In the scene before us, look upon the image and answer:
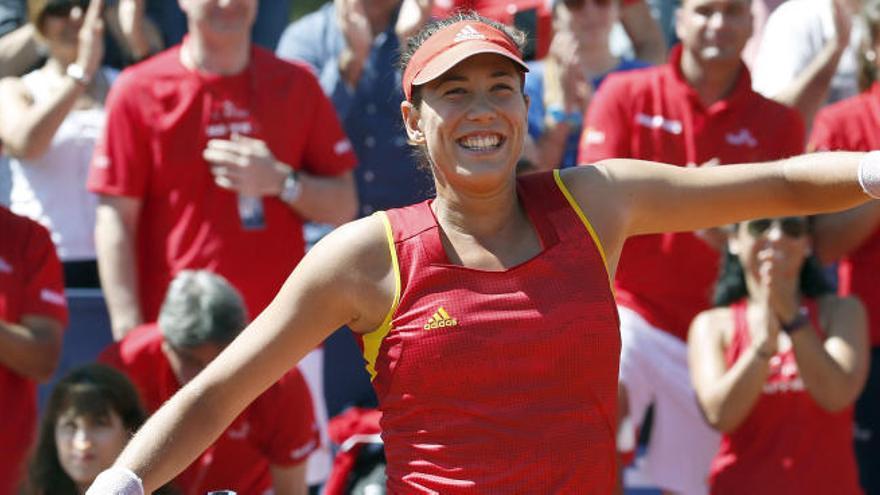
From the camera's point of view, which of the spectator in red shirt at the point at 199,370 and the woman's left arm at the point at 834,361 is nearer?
the spectator in red shirt at the point at 199,370

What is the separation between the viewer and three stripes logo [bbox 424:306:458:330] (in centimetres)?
359

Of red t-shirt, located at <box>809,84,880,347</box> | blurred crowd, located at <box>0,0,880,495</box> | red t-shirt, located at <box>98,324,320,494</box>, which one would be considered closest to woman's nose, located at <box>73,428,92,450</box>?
blurred crowd, located at <box>0,0,880,495</box>

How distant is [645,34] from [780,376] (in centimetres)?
204

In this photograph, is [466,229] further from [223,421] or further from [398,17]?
[398,17]

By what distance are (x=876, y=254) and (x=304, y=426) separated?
7.74 feet

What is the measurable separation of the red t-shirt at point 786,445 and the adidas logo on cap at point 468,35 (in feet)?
8.63

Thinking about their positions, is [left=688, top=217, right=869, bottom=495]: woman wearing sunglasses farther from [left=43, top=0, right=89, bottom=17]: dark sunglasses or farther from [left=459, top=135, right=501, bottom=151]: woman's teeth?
[left=43, top=0, right=89, bottom=17]: dark sunglasses

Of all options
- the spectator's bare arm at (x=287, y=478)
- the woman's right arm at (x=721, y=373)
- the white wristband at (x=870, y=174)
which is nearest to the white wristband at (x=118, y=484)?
the white wristband at (x=870, y=174)

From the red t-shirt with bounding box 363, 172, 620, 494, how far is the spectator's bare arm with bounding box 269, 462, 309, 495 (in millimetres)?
1931

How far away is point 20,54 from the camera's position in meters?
6.85

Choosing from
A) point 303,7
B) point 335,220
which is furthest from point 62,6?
point 303,7

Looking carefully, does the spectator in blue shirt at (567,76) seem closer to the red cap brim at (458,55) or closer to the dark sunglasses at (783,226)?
the dark sunglasses at (783,226)

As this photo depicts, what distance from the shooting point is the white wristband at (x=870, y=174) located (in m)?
3.69

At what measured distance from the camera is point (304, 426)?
5.60 m
